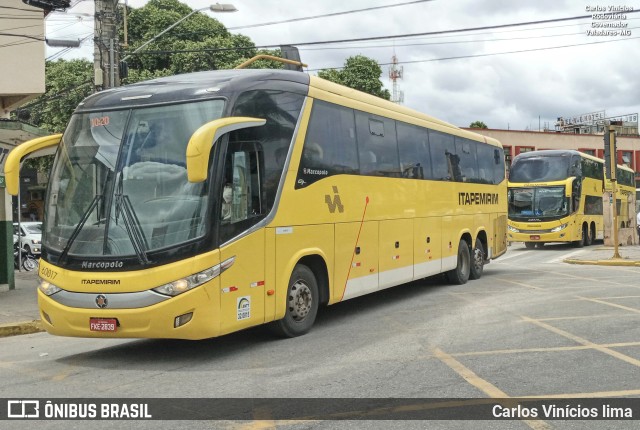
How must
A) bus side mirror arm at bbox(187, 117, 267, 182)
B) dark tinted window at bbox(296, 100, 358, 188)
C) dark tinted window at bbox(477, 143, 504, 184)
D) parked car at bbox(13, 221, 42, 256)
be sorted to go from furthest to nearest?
parked car at bbox(13, 221, 42, 256), dark tinted window at bbox(477, 143, 504, 184), dark tinted window at bbox(296, 100, 358, 188), bus side mirror arm at bbox(187, 117, 267, 182)

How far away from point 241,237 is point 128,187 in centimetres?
135

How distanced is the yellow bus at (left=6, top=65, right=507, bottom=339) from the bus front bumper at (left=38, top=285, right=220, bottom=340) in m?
0.01

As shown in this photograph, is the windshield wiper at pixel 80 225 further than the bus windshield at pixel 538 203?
No

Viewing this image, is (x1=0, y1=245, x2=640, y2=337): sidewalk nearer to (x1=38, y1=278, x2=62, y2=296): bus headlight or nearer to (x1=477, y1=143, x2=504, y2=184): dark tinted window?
(x1=38, y1=278, x2=62, y2=296): bus headlight

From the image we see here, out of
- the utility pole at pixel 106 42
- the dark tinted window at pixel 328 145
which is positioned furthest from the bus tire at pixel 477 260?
the utility pole at pixel 106 42

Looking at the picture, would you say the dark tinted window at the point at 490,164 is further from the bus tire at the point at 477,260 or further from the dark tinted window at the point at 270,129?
the dark tinted window at the point at 270,129

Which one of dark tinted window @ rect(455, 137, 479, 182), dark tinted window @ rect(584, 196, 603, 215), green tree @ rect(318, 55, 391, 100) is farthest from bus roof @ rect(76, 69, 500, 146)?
green tree @ rect(318, 55, 391, 100)

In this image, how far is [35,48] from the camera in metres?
17.3

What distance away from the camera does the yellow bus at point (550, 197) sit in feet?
96.8

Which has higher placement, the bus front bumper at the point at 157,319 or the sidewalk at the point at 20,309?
the bus front bumper at the point at 157,319

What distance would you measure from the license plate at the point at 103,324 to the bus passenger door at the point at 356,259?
3.45 meters

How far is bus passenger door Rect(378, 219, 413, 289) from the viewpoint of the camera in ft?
36.8

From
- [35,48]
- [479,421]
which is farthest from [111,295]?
[35,48]

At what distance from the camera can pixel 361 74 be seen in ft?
148
